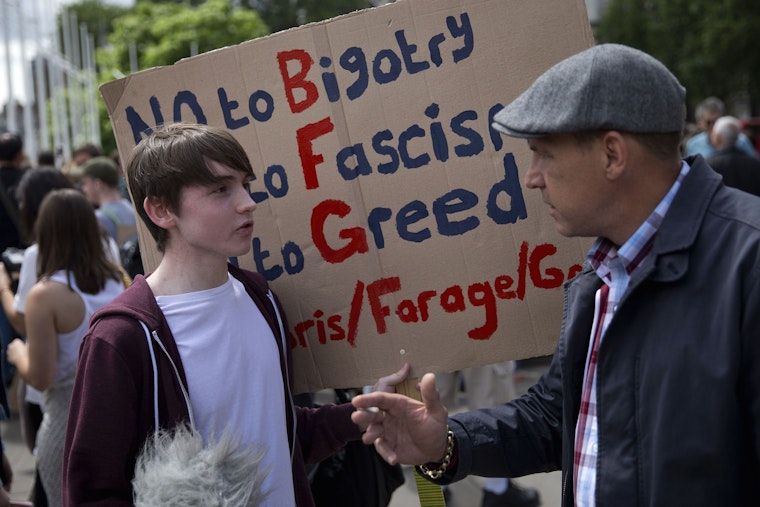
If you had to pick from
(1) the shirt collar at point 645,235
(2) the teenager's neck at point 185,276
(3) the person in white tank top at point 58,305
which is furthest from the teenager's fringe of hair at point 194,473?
(3) the person in white tank top at point 58,305

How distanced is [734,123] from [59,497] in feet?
22.4

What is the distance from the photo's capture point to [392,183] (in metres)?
2.59

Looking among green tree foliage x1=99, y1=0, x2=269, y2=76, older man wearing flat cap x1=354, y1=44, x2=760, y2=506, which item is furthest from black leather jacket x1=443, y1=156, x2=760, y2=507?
green tree foliage x1=99, y1=0, x2=269, y2=76

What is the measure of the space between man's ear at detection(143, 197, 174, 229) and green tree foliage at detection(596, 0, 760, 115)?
28190 mm

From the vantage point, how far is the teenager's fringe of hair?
6.34 feet

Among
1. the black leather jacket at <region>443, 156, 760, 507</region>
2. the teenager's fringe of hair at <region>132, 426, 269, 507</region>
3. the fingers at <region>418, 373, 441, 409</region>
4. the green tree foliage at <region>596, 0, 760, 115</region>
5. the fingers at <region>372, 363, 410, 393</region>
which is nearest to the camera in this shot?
the black leather jacket at <region>443, 156, 760, 507</region>

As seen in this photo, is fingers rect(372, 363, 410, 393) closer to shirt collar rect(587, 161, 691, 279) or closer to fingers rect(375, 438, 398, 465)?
fingers rect(375, 438, 398, 465)

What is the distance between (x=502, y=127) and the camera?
1899 mm

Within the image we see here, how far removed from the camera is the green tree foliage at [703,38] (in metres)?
28.3

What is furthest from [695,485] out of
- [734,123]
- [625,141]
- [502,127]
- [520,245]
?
[734,123]

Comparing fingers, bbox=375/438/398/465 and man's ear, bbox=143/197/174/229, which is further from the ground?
man's ear, bbox=143/197/174/229

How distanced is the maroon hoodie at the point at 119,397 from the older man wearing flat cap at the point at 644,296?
425 mm

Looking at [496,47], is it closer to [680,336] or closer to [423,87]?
[423,87]

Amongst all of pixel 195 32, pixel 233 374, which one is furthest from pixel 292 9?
pixel 233 374
